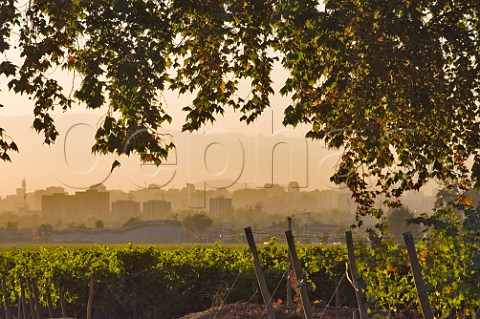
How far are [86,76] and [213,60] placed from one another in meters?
2.34

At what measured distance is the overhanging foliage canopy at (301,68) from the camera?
1088 centimetres

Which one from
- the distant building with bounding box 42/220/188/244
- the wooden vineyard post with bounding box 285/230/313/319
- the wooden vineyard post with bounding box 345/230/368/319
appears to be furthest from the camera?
the distant building with bounding box 42/220/188/244

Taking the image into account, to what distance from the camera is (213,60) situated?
1231cm

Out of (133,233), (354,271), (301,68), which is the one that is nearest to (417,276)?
(354,271)

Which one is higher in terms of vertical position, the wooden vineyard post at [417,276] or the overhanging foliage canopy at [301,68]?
the overhanging foliage canopy at [301,68]

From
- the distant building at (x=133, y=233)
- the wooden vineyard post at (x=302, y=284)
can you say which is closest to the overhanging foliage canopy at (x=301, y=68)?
the wooden vineyard post at (x=302, y=284)

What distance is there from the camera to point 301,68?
39.4ft

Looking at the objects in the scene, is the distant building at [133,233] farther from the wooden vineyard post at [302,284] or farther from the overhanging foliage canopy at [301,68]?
the wooden vineyard post at [302,284]

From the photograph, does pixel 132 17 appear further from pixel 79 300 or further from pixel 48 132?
pixel 79 300

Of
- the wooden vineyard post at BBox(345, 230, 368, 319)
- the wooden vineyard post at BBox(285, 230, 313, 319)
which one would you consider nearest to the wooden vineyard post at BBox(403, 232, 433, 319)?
the wooden vineyard post at BBox(345, 230, 368, 319)

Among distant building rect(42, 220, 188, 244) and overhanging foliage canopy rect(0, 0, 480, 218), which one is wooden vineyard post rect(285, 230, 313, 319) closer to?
overhanging foliage canopy rect(0, 0, 480, 218)

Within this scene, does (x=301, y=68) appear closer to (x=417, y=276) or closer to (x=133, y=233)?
(x=417, y=276)

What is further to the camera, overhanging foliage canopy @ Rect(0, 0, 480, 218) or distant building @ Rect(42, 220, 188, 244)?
distant building @ Rect(42, 220, 188, 244)

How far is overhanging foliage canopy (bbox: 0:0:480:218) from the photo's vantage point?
1088 centimetres
